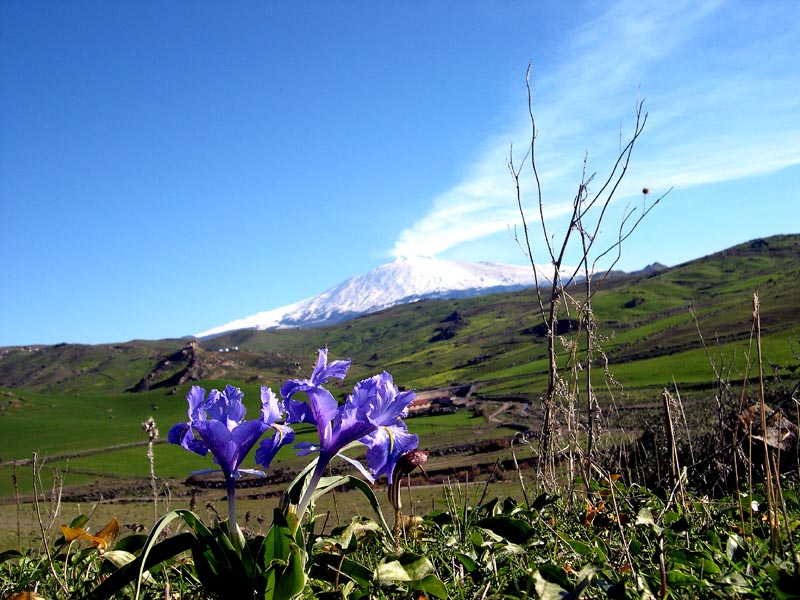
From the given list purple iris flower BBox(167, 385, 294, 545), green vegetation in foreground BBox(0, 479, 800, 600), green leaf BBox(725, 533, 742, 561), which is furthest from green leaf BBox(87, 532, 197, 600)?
green leaf BBox(725, 533, 742, 561)

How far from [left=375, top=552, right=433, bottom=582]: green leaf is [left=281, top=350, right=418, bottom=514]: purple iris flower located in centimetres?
32

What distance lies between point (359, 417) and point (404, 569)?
19.7 inches

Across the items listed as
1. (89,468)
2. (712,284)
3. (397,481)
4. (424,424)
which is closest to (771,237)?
(712,284)

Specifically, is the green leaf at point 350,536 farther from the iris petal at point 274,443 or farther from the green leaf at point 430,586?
the green leaf at point 430,586

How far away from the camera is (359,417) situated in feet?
6.70

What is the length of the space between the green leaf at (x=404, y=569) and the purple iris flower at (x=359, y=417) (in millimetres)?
321

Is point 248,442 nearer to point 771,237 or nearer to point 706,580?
point 706,580

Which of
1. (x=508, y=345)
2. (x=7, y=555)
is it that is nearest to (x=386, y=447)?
(x=7, y=555)

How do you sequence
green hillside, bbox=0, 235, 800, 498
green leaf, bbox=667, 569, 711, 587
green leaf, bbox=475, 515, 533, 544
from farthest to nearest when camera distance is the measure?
green hillside, bbox=0, 235, 800, 498
green leaf, bbox=475, 515, 533, 544
green leaf, bbox=667, 569, 711, 587

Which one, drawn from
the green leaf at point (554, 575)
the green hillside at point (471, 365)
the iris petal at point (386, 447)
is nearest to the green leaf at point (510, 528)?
the iris petal at point (386, 447)

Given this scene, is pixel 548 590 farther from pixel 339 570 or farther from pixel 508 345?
pixel 508 345

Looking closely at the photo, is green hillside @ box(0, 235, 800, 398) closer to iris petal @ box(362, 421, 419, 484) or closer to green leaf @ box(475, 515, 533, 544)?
iris petal @ box(362, 421, 419, 484)

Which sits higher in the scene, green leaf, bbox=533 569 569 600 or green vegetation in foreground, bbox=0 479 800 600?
green leaf, bbox=533 569 569 600

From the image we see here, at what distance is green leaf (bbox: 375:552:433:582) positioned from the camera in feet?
5.50
